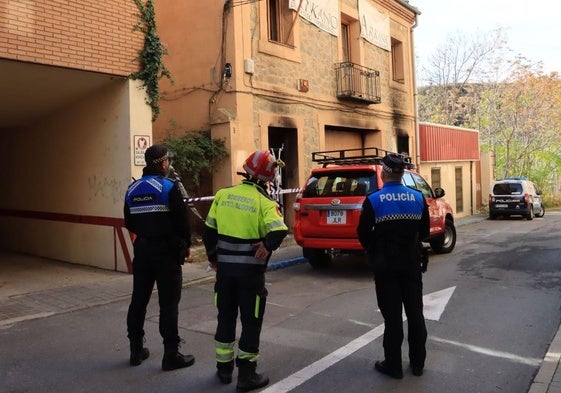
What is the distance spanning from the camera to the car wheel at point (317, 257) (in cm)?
912

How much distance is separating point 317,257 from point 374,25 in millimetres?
10387

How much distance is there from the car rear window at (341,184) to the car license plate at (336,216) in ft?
0.95

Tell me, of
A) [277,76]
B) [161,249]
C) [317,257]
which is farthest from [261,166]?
[277,76]

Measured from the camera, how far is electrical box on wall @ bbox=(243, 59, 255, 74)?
11.4 metres

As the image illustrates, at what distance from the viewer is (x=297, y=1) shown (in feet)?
42.1

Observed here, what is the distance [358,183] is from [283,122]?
15.8 ft

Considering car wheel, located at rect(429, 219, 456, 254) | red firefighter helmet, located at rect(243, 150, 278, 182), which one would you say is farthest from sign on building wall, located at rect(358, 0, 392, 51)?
red firefighter helmet, located at rect(243, 150, 278, 182)

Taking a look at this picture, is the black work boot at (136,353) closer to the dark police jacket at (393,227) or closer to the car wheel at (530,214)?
the dark police jacket at (393,227)

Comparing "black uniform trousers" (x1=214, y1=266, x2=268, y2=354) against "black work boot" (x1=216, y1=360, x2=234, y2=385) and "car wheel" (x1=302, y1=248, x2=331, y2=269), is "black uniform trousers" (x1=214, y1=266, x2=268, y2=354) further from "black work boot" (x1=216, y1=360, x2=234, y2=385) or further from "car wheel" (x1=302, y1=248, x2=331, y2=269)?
"car wheel" (x1=302, y1=248, x2=331, y2=269)

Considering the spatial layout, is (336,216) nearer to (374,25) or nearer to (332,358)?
(332,358)

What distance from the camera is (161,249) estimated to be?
4250 mm

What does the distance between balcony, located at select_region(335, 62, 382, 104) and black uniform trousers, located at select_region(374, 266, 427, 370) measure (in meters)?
11.1

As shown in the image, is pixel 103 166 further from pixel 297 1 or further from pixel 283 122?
pixel 297 1

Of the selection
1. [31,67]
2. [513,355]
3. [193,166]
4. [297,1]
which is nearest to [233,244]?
[513,355]
